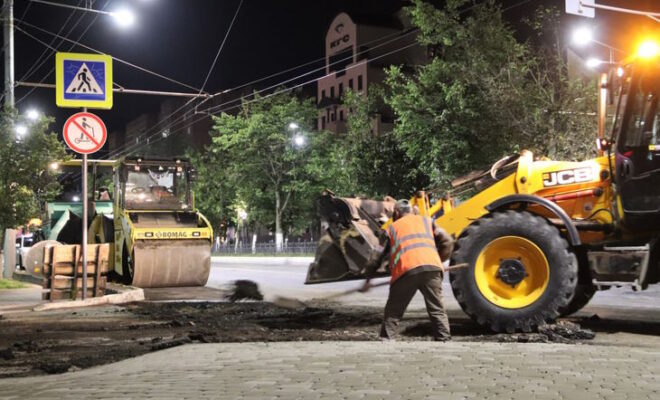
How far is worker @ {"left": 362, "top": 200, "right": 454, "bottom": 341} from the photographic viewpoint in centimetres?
818

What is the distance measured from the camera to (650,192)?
8.24 metres

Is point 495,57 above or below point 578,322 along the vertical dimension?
above

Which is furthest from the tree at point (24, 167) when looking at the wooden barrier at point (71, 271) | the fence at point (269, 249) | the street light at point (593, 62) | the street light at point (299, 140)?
the street light at point (299, 140)

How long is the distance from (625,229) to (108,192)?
15.0 meters

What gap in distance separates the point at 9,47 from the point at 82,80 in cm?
995

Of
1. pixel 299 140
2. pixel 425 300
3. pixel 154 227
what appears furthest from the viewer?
pixel 299 140

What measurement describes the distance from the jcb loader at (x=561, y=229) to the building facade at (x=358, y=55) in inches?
2068

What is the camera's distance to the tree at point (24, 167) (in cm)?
1866

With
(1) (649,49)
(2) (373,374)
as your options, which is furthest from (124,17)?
(2) (373,374)

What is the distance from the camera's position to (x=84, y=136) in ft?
41.8

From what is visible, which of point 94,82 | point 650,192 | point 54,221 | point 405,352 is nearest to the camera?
point 405,352

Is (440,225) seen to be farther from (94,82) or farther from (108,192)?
(108,192)

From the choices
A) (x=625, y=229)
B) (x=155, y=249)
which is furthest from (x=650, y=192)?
(x=155, y=249)

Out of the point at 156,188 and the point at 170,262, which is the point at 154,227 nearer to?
the point at 170,262
